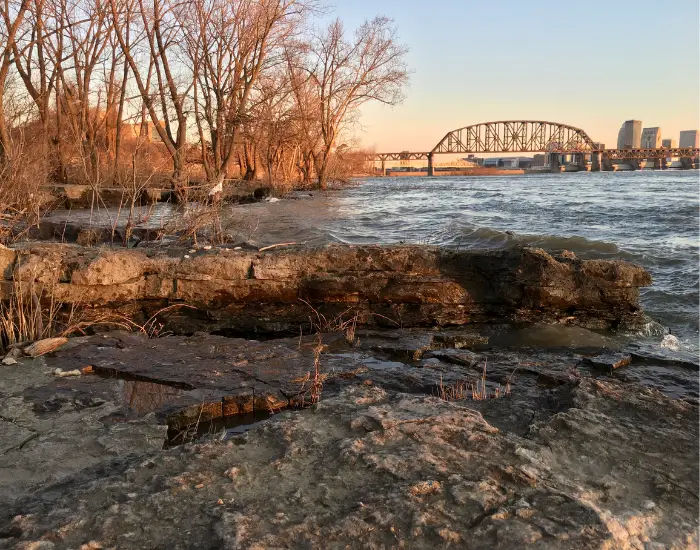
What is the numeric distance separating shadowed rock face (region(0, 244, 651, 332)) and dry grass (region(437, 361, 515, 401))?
1.85 m

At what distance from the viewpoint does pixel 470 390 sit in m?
3.97

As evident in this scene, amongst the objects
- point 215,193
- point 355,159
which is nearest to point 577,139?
point 355,159

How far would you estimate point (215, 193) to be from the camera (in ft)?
29.9

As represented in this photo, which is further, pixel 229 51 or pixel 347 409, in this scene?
pixel 229 51

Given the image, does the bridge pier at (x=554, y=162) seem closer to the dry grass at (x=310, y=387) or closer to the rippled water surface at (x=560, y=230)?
the rippled water surface at (x=560, y=230)

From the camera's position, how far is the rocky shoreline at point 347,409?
6.36 feet

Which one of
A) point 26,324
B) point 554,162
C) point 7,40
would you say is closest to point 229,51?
point 7,40

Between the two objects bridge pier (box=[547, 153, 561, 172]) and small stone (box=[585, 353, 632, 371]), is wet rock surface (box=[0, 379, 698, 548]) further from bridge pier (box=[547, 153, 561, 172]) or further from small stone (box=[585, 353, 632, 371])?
bridge pier (box=[547, 153, 561, 172])

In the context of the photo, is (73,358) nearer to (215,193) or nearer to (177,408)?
(177,408)

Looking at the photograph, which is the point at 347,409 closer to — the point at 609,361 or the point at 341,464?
the point at 341,464

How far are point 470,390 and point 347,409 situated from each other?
1300 mm

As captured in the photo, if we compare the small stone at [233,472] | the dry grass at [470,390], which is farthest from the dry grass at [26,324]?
the dry grass at [470,390]

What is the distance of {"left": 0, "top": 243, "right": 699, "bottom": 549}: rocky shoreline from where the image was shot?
6.36ft

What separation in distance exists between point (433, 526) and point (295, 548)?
468mm
